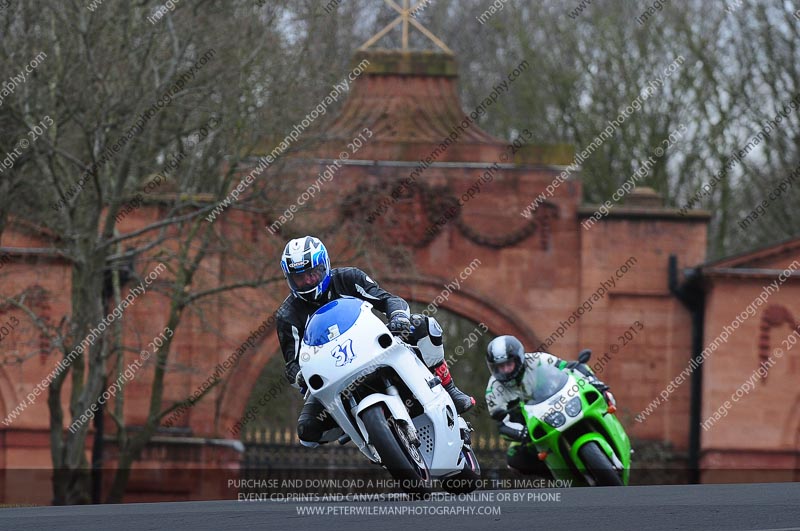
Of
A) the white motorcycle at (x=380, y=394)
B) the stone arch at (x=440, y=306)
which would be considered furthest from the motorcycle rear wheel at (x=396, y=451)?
the stone arch at (x=440, y=306)

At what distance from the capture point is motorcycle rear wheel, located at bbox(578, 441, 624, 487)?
15.9 metres

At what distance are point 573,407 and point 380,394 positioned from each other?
4.65 m

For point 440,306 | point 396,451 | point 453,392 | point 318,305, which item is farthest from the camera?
point 440,306

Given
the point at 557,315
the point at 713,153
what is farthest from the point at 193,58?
the point at 713,153

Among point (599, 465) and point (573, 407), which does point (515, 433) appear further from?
point (599, 465)

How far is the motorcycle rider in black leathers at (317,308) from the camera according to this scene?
12125 mm

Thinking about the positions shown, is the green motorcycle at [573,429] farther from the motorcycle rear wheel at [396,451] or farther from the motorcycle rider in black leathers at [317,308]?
the motorcycle rear wheel at [396,451]

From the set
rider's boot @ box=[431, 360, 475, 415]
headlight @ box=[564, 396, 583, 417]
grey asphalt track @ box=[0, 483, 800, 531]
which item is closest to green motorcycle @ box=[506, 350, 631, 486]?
headlight @ box=[564, 396, 583, 417]

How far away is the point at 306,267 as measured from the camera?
12.1 metres

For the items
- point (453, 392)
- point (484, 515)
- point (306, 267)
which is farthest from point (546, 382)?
point (484, 515)

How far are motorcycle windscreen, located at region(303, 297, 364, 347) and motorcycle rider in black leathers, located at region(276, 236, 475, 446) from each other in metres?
0.32

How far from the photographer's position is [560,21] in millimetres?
43375

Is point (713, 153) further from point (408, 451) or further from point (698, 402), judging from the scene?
point (408, 451)

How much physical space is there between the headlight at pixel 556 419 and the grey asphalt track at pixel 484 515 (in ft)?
9.79
